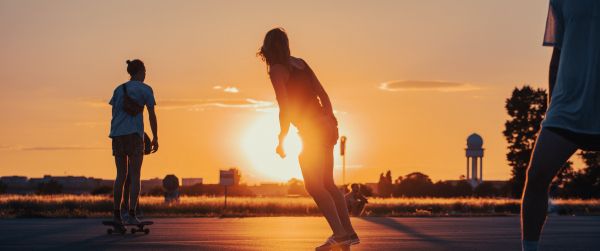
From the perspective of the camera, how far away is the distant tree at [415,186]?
91938mm

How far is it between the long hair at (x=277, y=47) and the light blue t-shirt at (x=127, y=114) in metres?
4.52

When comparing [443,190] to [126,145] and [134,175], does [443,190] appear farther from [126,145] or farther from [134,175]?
[126,145]

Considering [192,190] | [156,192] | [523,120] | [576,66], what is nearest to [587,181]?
[523,120]

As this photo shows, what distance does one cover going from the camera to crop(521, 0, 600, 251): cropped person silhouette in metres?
6.09

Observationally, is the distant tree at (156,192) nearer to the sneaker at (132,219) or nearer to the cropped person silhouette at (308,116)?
the sneaker at (132,219)

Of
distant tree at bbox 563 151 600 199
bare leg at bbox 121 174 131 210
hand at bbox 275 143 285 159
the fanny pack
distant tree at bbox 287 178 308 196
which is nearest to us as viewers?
hand at bbox 275 143 285 159

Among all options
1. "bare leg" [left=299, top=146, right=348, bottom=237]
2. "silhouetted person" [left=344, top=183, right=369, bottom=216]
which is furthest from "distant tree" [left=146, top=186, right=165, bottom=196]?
"bare leg" [left=299, top=146, right=348, bottom=237]

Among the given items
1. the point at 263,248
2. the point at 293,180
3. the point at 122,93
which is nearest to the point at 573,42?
the point at 263,248

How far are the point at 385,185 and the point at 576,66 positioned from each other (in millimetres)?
98749

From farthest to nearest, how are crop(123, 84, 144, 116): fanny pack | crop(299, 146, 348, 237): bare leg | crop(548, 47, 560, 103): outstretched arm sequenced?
1. crop(123, 84, 144, 116): fanny pack
2. crop(299, 146, 348, 237): bare leg
3. crop(548, 47, 560, 103): outstretched arm

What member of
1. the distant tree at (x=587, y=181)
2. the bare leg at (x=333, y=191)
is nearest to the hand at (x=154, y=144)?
the bare leg at (x=333, y=191)

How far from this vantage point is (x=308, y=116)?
9461 millimetres

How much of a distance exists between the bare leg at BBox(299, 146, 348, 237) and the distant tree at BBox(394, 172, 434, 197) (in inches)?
3219

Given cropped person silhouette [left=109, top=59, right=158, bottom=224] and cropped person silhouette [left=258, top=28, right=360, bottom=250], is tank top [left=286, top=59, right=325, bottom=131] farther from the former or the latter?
cropped person silhouette [left=109, top=59, right=158, bottom=224]
